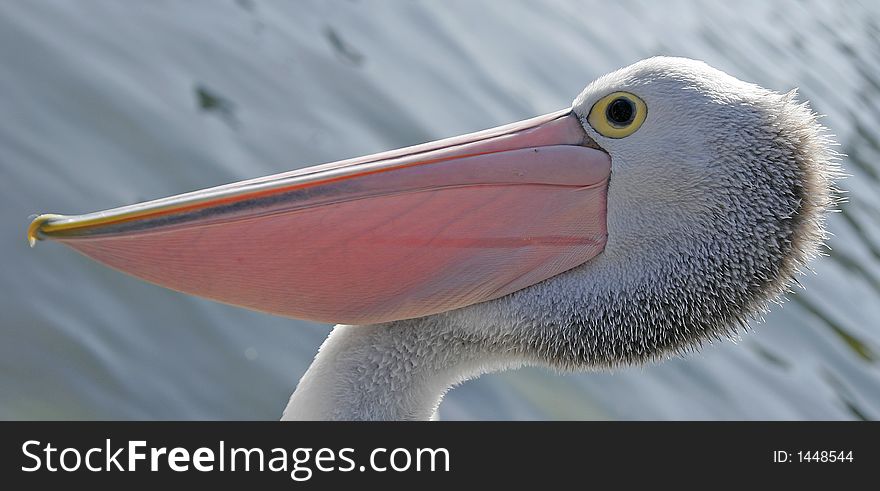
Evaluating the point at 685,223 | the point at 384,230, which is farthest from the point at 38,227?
the point at 685,223

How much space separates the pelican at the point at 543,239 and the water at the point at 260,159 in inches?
14.6

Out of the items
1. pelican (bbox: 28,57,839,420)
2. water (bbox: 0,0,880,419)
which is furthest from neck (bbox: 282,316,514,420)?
water (bbox: 0,0,880,419)

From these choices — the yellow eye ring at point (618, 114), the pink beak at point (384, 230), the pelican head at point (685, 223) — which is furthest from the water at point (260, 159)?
the yellow eye ring at point (618, 114)

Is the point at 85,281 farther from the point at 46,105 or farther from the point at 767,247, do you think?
the point at 767,247

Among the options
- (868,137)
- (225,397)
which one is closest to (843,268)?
(868,137)

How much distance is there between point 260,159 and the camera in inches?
256

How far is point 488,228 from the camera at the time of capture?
2.99 m

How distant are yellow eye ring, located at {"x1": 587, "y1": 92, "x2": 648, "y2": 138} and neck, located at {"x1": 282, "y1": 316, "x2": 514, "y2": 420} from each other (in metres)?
0.68

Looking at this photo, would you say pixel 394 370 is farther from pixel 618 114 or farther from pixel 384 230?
pixel 618 114

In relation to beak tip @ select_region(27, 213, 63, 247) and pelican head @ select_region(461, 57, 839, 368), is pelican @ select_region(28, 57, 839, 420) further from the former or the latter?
beak tip @ select_region(27, 213, 63, 247)

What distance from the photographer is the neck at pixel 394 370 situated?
307cm

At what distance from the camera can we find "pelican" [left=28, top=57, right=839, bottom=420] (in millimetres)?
2879
